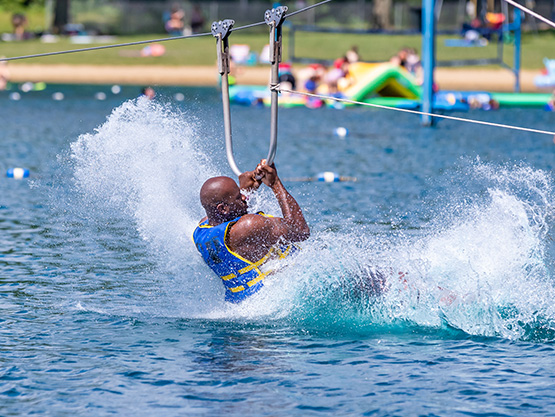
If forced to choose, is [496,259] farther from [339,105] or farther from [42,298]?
[339,105]

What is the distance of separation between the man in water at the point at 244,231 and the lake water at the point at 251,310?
219 millimetres

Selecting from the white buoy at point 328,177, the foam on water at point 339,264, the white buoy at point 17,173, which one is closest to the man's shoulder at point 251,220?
the foam on water at point 339,264

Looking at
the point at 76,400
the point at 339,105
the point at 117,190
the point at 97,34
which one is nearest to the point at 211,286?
the point at 117,190

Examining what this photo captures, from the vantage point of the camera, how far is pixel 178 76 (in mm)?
44438

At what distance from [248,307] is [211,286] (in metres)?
1.05

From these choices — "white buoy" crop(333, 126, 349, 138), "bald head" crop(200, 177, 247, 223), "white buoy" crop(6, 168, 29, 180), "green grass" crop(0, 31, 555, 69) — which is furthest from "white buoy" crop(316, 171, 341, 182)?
"green grass" crop(0, 31, 555, 69)

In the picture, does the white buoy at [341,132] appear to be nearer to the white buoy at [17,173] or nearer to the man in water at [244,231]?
the white buoy at [17,173]

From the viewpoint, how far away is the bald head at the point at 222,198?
783 centimetres

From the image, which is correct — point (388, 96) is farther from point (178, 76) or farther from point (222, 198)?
point (222, 198)

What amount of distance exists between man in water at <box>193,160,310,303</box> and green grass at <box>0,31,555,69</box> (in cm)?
3906

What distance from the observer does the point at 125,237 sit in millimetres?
12477

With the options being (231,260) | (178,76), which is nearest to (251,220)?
(231,260)

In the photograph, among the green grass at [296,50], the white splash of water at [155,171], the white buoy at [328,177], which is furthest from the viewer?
the green grass at [296,50]

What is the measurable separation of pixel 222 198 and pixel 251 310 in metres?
1.16
